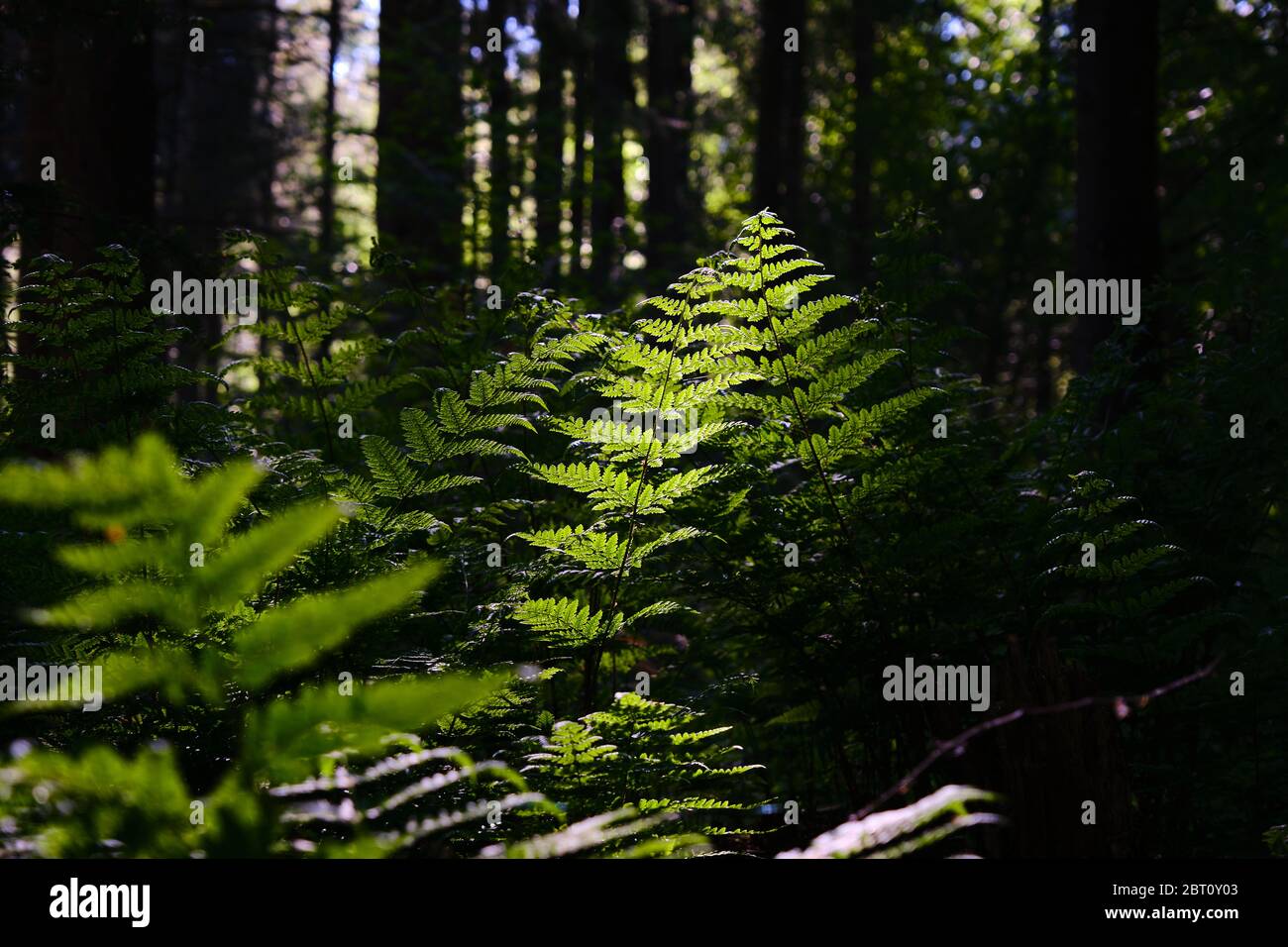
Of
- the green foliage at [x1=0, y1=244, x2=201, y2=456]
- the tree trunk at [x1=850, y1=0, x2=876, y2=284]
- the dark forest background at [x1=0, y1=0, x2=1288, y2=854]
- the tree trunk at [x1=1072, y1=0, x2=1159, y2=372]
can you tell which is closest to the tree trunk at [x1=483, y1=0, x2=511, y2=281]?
the dark forest background at [x1=0, y1=0, x2=1288, y2=854]

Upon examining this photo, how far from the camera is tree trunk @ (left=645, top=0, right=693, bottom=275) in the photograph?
13.5m

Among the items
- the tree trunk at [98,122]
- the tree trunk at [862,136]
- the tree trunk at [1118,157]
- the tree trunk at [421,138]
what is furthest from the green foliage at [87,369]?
the tree trunk at [862,136]

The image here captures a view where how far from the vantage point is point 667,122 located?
486 inches

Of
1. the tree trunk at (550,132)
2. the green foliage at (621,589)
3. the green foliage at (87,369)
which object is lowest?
the green foliage at (621,589)

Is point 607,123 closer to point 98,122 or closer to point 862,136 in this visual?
point 862,136

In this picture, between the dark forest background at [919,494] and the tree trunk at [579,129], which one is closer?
the dark forest background at [919,494]

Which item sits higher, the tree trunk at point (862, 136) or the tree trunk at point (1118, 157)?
the tree trunk at point (862, 136)

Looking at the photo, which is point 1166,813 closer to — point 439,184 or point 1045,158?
point 439,184

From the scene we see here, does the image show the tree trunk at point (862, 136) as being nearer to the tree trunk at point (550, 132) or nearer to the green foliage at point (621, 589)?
the tree trunk at point (550, 132)

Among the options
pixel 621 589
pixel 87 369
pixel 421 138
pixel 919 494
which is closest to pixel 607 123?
pixel 421 138

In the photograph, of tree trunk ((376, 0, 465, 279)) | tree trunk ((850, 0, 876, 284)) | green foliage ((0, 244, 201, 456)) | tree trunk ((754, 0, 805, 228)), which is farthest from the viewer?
tree trunk ((850, 0, 876, 284))

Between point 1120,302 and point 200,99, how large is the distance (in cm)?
2639

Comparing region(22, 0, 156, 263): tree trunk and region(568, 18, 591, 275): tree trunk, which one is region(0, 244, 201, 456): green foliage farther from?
region(568, 18, 591, 275): tree trunk

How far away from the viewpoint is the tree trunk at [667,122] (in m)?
13.5
